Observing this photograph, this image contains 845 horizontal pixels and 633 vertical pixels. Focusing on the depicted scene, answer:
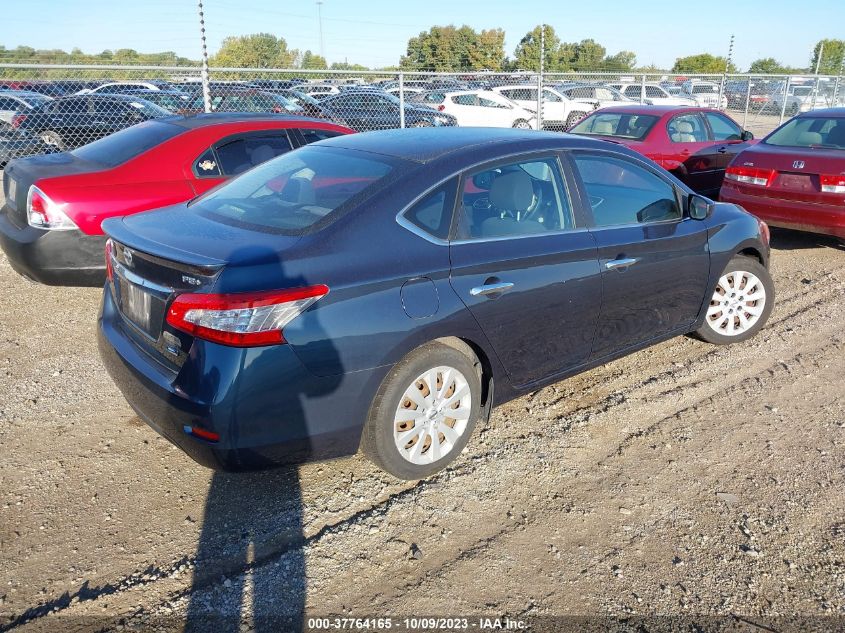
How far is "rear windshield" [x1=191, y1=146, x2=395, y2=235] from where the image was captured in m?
3.13

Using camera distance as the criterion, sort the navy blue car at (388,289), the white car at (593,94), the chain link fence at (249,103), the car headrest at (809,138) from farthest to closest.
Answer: the white car at (593,94), the chain link fence at (249,103), the car headrest at (809,138), the navy blue car at (388,289)

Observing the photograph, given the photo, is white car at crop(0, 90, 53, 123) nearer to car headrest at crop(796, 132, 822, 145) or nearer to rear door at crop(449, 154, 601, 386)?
rear door at crop(449, 154, 601, 386)

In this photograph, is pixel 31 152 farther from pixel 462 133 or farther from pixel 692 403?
pixel 692 403

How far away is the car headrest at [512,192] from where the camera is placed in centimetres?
349

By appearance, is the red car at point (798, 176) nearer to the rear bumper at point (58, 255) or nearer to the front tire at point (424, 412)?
the front tire at point (424, 412)

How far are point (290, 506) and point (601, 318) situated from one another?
198 centimetres

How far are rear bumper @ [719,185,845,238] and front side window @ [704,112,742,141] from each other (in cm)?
263

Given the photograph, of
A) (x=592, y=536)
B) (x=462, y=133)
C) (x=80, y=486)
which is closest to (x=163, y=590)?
(x=80, y=486)

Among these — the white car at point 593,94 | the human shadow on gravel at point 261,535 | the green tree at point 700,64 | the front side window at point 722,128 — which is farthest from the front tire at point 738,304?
the green tree at point 700,64

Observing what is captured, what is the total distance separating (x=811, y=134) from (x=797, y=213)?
49.0 inches

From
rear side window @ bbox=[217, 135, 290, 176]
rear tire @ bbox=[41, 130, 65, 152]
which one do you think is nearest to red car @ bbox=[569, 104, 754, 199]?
rear side window @ bbox=[217, 135, 290, 176]

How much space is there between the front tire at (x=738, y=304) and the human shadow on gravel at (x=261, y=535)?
3164mm

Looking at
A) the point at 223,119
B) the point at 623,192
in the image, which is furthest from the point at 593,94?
the point at 623,192

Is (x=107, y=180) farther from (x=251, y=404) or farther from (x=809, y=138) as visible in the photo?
(x=809, y=138)
